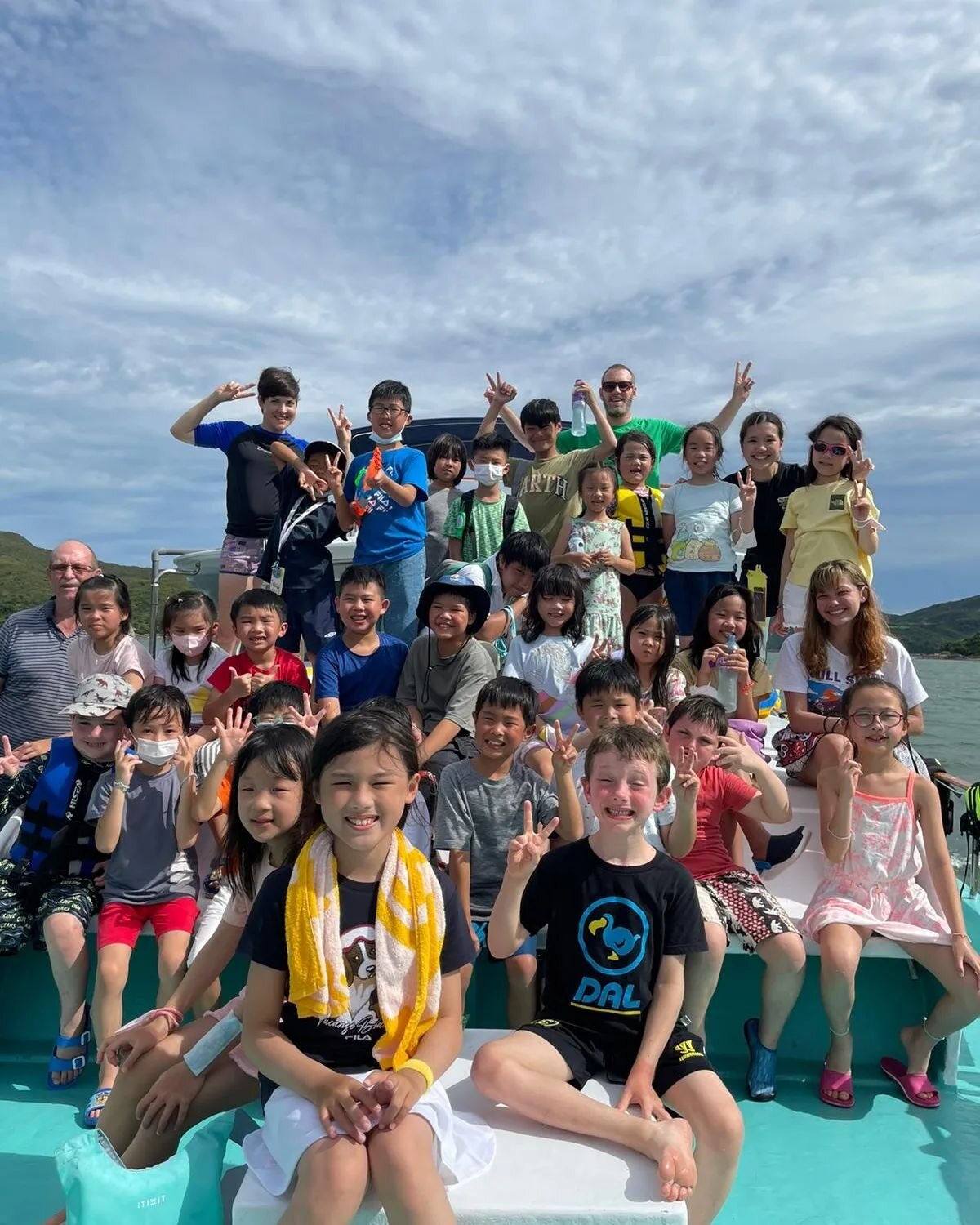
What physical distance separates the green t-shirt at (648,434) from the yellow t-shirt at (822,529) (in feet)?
4.27

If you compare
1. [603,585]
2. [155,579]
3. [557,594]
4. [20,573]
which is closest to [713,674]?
[557,594]

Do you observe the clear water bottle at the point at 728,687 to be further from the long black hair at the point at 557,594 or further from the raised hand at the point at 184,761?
the raised hand at the point at 184,761

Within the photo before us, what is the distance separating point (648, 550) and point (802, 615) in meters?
1.11

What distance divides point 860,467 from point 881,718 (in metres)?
2.09

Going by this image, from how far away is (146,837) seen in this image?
126 inches

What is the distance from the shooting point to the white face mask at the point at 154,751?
10.7 feet

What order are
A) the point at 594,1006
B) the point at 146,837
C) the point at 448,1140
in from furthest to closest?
the point at 146,837 → the point at 594,1006 → the point at 448,1140

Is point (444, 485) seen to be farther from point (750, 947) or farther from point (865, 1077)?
point (865, 1077)

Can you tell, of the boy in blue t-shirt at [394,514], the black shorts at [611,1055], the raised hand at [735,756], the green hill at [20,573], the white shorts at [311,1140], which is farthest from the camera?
the green hill at [20,573]

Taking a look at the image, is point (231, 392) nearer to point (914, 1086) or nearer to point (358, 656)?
point (358, 656)

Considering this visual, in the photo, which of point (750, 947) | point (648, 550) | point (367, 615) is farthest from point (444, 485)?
point (750, 947)

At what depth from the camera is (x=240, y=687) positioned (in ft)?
13.0

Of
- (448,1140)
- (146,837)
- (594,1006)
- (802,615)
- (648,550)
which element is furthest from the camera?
(648,550)

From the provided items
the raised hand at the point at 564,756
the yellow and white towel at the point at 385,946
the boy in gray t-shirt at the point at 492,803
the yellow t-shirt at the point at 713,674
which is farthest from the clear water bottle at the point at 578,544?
the yellow and white towel at the point at 385,946
